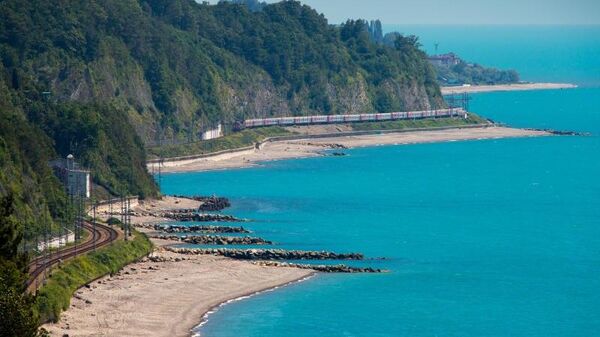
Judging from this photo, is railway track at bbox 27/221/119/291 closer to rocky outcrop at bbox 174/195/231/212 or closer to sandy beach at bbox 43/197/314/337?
sandy beach at bbox 43/197/314/337

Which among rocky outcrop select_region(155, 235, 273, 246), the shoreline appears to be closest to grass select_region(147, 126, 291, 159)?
rocky outcrop select_region(155, 235, 273, 246)

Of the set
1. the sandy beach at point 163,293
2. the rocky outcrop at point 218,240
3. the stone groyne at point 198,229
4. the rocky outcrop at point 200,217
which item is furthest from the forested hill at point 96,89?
the sandy beach at point 163,293

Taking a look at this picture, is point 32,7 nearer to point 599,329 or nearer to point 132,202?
point 132,202

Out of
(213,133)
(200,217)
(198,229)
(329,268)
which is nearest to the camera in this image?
(329,268)

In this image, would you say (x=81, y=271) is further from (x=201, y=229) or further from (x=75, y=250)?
(x=201, y=229)

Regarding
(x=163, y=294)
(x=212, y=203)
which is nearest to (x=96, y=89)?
(x=212, y=203)

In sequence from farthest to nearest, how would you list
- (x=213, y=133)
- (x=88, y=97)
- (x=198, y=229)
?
(x=213, y=133)
(x=88, y=97)
(x=198, y=229)
